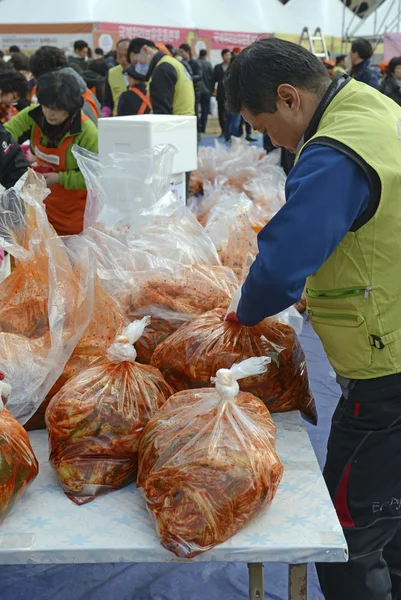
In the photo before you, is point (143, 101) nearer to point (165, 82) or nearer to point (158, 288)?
point (165, 82)

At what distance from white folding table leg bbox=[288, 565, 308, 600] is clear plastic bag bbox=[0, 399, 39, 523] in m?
0.54

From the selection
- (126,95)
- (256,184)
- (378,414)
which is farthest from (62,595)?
(126,95)

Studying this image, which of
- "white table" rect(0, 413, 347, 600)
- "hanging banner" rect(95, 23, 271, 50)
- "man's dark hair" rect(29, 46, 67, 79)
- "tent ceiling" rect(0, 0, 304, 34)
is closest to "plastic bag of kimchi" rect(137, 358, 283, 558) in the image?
"white table" rect(0, 413, 347, 600)

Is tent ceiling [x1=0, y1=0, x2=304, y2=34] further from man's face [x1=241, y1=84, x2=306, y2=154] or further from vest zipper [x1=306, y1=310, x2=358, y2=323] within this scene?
vest zipper [x1=306, y1=310, x2=358, y2=323]

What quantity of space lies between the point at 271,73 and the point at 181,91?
410 centimetres

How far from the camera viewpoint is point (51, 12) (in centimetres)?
1543

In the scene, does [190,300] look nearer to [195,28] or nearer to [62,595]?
[62,595]

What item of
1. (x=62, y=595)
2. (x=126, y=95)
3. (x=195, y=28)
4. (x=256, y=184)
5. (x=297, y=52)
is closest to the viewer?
(x=297, y=52)

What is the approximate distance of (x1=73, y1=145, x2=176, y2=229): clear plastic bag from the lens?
270 cm

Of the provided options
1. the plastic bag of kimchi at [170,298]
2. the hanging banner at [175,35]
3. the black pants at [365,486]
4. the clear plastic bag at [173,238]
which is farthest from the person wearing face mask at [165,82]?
the hanging banner at [175,35]

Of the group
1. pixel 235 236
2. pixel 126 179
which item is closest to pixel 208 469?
pixel 235 236

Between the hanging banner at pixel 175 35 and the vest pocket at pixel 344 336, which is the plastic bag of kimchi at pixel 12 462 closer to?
the vest pocket at pixel 344 336

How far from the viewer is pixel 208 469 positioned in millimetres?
1185

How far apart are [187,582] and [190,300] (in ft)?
2.92
